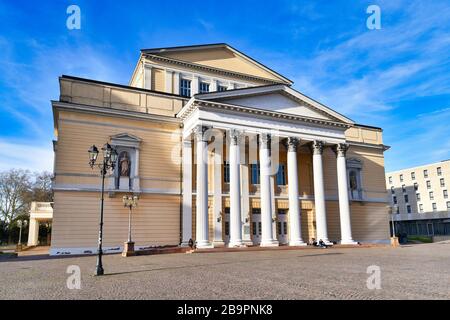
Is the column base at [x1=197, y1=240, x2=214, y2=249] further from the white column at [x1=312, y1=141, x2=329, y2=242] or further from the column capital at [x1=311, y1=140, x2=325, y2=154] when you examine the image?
the column capital at [x1=311, y1=140, x2=325, y2=154]

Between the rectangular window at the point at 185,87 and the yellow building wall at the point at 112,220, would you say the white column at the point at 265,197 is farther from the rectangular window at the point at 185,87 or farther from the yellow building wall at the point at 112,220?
the rectangular window at the point at 185,87

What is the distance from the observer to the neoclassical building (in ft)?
80.6

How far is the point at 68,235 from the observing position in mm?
23453

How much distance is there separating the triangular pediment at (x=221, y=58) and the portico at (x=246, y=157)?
7103 millimetres

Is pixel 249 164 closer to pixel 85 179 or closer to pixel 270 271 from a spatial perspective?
pixel 85 179

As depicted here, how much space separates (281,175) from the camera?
1251 inches

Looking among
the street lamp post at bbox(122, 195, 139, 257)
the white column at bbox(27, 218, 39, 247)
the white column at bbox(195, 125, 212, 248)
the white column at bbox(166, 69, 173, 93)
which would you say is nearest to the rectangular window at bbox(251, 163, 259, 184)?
the white column at bbox(195, 125, 212, 248)

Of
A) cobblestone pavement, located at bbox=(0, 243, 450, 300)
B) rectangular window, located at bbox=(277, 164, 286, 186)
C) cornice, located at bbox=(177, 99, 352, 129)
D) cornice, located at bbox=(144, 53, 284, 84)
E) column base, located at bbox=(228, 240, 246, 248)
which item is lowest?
cobblestone pavement, located at bbox=(0, 243, 450, 300)

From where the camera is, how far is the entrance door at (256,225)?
96.0 feet

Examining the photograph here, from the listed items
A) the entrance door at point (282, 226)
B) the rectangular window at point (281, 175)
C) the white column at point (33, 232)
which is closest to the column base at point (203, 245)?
the entrance door at point (282, 226)

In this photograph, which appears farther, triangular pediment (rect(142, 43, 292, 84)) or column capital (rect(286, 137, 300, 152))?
triangular pediment (rect(142, 43, 292, 84))

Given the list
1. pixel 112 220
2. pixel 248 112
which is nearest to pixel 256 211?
pixel 248 112

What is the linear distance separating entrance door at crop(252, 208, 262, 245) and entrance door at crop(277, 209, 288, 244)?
6.80 ft

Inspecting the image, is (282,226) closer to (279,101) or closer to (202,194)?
(202,194)
